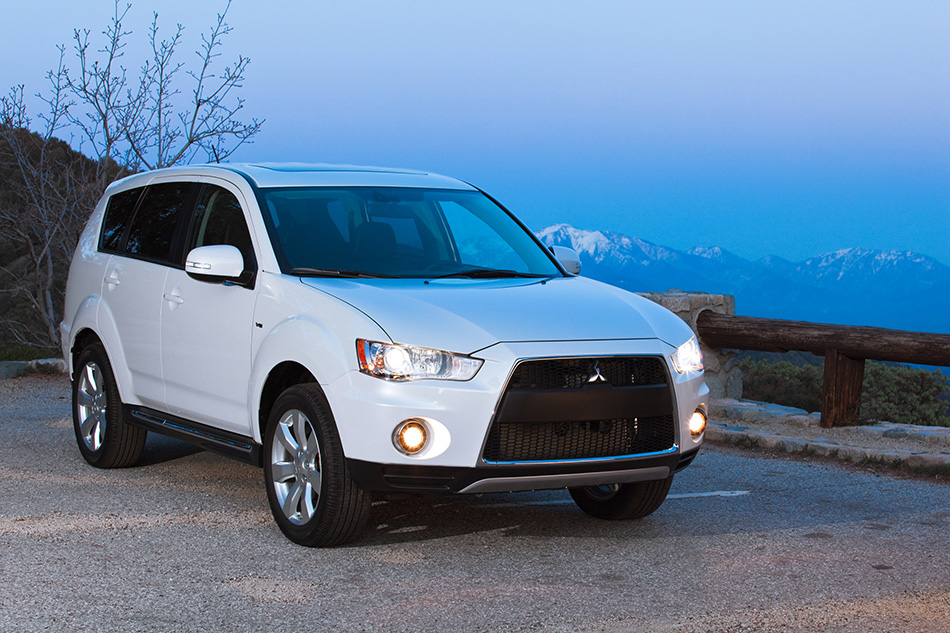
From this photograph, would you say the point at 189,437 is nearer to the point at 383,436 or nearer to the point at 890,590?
the point at 383,436

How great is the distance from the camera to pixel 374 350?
4895 millimetres

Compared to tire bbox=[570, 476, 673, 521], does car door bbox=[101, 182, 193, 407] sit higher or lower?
higher

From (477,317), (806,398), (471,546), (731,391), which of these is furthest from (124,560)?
(806,398)

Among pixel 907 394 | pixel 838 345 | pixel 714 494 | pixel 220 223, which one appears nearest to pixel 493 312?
pixel 220 223

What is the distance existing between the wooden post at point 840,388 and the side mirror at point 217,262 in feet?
20.3

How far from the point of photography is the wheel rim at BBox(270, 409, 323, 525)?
5.27 meters

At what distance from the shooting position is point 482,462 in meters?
4.91

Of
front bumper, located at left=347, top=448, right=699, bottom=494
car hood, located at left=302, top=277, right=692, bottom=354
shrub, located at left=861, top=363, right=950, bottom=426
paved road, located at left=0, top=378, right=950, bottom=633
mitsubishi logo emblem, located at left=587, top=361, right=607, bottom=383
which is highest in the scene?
car hood, located at left=302, top=277, right=692, bottom=354

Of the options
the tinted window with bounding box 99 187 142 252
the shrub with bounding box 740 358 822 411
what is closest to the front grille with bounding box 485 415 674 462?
the tinted window with bounding box 99 187 142 252

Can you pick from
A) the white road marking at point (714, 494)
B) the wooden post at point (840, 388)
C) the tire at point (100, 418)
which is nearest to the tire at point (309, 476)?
the tire at point (100, 418)

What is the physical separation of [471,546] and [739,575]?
52.0 inches

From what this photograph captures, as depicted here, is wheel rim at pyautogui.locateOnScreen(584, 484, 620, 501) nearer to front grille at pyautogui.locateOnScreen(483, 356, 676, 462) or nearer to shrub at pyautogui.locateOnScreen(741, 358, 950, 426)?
front grille at pyautogui.locateOnScreen(483, 356, 676, 462)

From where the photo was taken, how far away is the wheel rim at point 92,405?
734 centimetres

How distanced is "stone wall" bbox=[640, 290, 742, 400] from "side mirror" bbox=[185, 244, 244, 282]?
6.45 meters
